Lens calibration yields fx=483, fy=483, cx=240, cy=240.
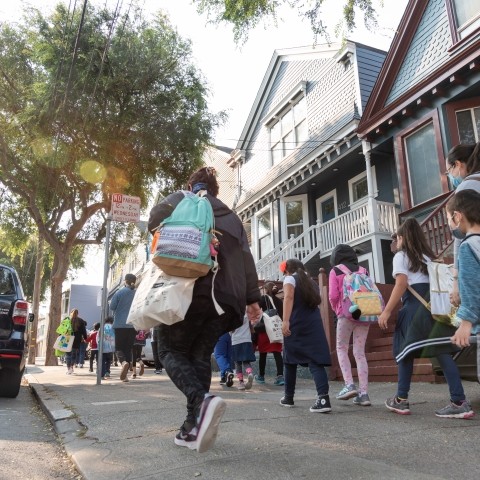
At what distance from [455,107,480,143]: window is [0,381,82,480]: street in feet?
32.3

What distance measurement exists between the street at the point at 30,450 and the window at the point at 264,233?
42.6ft

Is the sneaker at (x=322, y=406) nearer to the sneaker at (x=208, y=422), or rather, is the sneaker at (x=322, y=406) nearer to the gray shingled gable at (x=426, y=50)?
the sneaker at (x=208, y=422)

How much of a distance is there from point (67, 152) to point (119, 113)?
2076mm

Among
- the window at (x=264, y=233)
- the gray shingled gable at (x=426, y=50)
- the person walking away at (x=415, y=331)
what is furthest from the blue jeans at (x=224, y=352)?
the window at (x=264, y=233)

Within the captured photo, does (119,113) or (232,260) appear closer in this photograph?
(232,260)

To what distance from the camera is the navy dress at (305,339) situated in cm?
471

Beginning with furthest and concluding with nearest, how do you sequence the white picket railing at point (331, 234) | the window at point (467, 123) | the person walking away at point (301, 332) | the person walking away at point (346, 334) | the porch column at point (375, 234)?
1. the white picket railing at point (331, 234)
2. the porch column at point (375, 234)
3. the window at point (467, 123)
4. the person walking away at point (346, 334)
5. the person walking away at point (301, 332)

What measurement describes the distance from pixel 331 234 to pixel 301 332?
945cm

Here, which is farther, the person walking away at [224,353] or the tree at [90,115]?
the tree at [90,115]

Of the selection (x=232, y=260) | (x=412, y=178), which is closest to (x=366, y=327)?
(x=232, y=260)

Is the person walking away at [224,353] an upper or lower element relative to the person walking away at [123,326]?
lower

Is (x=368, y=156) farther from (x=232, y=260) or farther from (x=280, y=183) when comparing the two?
(x=232, y=260)

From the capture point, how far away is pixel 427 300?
4.31m

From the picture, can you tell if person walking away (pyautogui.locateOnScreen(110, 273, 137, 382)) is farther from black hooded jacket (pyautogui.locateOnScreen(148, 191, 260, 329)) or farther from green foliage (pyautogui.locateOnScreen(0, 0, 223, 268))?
green foliage (pyautogui.locateOnScreen(0, 0, 223, 268))
